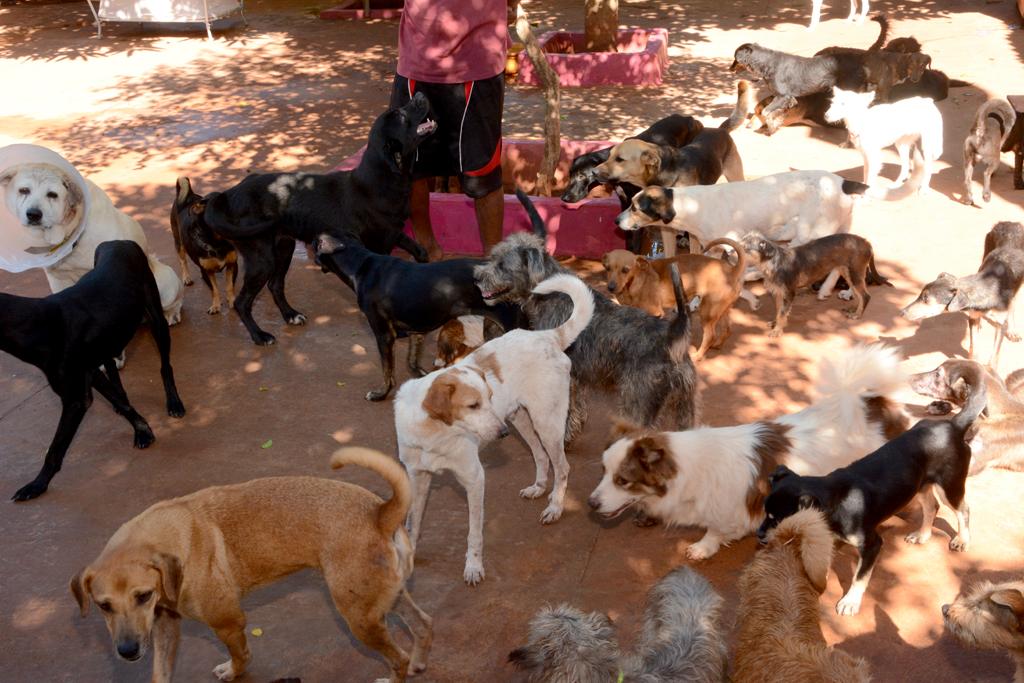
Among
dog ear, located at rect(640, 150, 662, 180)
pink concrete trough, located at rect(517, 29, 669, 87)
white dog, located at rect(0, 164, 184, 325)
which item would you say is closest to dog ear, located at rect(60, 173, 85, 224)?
white dog, located at rect(0, 164, 184, 325)

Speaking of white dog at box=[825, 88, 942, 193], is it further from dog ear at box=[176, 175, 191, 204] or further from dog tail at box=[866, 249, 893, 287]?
dog ear at box=[176, 175, 191, 204]

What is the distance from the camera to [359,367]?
21.2ft

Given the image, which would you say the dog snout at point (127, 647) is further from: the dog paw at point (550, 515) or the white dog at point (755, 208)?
the white dog at point (755, 208)

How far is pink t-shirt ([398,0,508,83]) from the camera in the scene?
652cm

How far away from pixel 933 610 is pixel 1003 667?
39 cm

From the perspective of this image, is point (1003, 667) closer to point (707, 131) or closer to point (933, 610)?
point (933, 610)

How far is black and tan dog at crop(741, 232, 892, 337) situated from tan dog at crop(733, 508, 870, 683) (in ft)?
10.2

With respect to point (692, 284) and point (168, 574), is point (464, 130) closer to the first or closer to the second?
point (692, 284)

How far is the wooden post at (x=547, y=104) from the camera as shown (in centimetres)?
776

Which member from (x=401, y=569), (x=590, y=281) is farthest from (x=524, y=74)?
(x=401, y=569)

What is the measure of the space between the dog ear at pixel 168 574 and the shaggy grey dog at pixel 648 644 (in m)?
1.33

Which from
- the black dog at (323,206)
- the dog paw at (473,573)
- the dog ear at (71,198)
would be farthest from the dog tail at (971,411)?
the dog ear at (71,198)

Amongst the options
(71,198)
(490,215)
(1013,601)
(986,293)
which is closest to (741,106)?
(490,215)

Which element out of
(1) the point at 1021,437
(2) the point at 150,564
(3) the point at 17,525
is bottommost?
(3) the point at 17,525
